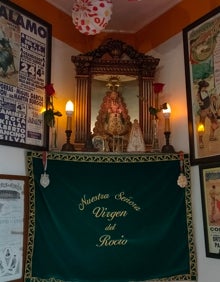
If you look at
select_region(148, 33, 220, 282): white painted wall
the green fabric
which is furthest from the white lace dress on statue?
select_region(148, 33, 220, 282): white painted wall

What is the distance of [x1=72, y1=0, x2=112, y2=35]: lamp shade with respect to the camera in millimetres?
1536

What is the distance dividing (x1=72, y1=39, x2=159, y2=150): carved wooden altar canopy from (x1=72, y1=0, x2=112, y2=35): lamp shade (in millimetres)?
226

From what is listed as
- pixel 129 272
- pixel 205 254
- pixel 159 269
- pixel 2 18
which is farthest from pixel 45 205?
pixel 2 18

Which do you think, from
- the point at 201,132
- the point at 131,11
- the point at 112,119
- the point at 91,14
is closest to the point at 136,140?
the point at 112,119

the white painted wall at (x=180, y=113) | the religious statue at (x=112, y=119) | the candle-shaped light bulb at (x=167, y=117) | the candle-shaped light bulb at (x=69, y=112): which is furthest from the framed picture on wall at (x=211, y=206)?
the candle-shaped light bulb at (x=69, y=112)

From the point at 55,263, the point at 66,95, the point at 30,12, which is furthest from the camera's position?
the point at 66,95

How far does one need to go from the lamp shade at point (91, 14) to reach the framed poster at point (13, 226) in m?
0.76

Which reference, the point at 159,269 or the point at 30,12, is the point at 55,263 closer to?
the point at 159,269

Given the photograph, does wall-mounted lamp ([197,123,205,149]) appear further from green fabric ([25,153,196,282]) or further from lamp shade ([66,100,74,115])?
lamp shade ([66,100,74,115])

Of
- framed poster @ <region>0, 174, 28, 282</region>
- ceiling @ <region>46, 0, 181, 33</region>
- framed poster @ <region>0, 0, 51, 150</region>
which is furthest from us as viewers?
ceiling @ <region>46, 0, 181, 33</region>

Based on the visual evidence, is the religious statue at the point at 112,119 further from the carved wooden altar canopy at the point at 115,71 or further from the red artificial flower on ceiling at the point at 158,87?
the red artificial flower on ceiling at the point at 158,87

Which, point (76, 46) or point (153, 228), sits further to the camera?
point (76, 46)

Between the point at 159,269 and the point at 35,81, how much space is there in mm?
1082

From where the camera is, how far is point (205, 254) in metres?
1.53
